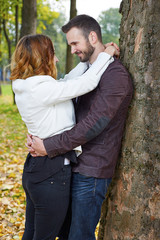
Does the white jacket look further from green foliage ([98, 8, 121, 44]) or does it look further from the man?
green foliage ([98, 8, 121, 44])

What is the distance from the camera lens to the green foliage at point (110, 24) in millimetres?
37719

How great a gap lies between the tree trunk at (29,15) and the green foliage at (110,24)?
26.3 m

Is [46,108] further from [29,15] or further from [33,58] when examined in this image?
[29,15]

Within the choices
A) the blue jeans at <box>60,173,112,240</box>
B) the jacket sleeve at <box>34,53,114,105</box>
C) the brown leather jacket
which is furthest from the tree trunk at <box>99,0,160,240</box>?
the jacket sleeve at <box>34,53,114,105</box>

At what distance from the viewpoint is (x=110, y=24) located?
3969cm

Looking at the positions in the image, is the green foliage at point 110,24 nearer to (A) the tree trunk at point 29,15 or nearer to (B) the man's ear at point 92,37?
(A) the tree trunk at point 29,15

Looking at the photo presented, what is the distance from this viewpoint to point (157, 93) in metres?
2.27

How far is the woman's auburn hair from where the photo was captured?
2250mm

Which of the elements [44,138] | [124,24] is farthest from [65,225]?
[124,24]

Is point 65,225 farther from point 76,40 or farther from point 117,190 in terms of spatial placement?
point 76,40

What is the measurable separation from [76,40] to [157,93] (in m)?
0.90

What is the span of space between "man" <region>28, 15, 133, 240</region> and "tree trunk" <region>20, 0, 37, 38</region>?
28.8 ft

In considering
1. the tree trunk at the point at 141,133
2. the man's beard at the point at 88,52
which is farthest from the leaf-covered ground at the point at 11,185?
the man's beard at the point at 88,52

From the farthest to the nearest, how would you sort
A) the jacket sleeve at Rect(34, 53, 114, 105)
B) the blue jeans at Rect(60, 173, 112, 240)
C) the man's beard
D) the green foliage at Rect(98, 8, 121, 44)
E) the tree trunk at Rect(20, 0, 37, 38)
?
the green foliage at Rect(98, 8, 121, 44), the tree trunk at Rect(20, 0, 37, 38), the man's beard, the blue jeans at Rect(60, 173, 112, 240), the jacket sleeve at Rect(34, 53, 114, 105)
